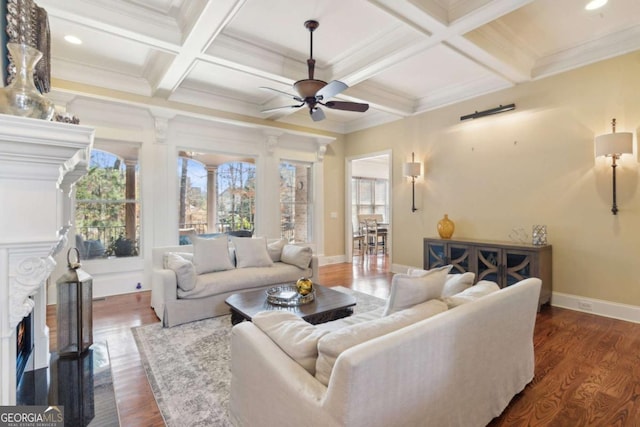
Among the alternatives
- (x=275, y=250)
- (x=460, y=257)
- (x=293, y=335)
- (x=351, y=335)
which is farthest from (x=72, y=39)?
(x=460, y=257)

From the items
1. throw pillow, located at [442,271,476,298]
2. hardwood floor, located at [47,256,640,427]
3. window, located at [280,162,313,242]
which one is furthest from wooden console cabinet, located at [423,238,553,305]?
window, located at [280,162,313,242]

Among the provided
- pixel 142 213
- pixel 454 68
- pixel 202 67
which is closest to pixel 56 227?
pixel 202 67

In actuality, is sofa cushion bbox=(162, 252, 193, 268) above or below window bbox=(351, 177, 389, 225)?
below

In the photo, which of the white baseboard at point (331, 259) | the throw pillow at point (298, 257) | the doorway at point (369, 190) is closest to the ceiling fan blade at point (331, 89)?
the throw pillow at point (298, 257)

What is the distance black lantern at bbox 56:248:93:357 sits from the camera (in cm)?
233

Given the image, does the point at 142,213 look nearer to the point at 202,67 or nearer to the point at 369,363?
the point at 202,67

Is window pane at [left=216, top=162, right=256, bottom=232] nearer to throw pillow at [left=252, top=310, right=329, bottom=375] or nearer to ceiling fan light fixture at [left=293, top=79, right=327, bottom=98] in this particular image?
ceiling fan light fixture at [left=293, top=79, right=327, bottom=98]

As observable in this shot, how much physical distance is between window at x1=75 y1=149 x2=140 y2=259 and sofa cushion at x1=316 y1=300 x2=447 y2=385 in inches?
171

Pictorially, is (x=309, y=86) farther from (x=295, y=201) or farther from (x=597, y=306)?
(x=597, y=306)

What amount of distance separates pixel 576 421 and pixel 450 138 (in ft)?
13.3

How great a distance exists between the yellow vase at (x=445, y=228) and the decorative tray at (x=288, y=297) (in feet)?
8.47

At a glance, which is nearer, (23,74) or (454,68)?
(23,74)

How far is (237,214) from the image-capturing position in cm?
570

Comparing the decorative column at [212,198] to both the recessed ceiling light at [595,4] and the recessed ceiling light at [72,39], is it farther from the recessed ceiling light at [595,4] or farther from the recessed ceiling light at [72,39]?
the recessed ceiling light at [595,4]
